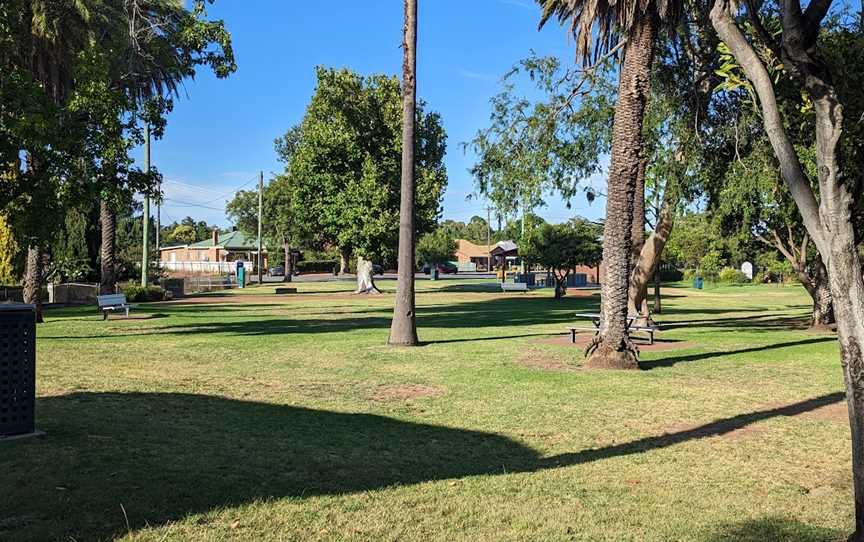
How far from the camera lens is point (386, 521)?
5441mm

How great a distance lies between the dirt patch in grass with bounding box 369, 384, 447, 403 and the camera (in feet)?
36.7

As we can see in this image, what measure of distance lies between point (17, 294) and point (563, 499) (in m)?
34.2

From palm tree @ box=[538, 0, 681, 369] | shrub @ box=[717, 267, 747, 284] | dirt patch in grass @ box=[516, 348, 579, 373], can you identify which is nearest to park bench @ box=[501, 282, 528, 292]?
shrub @ box=[717, 267, 747, 284]

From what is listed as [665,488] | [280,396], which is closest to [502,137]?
[280,396]

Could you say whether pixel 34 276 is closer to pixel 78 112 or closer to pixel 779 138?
pixel 78 112

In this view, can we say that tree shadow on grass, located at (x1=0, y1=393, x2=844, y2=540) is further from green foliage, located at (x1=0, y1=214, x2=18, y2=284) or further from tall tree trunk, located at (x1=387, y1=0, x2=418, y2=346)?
green foliage, located at (x1=0, y1=214, x2=18, y2=284)

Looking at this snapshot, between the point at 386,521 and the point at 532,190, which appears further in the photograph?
the point at 532,190

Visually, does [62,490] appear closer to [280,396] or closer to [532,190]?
[280,396]

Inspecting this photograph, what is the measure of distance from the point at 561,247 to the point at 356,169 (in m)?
13.1

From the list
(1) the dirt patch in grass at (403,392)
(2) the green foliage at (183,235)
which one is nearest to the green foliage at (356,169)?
(1) the dirt patch in grass at (403,392)

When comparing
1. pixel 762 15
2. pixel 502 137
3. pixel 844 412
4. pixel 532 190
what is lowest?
pixel 844 412

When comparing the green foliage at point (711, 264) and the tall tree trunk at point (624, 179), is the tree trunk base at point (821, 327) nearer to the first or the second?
the tall tree trunk at point (624, 179)

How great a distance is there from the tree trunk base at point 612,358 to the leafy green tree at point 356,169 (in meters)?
28.0

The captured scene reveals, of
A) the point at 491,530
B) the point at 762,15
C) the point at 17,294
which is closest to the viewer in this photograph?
the point at 491,530
